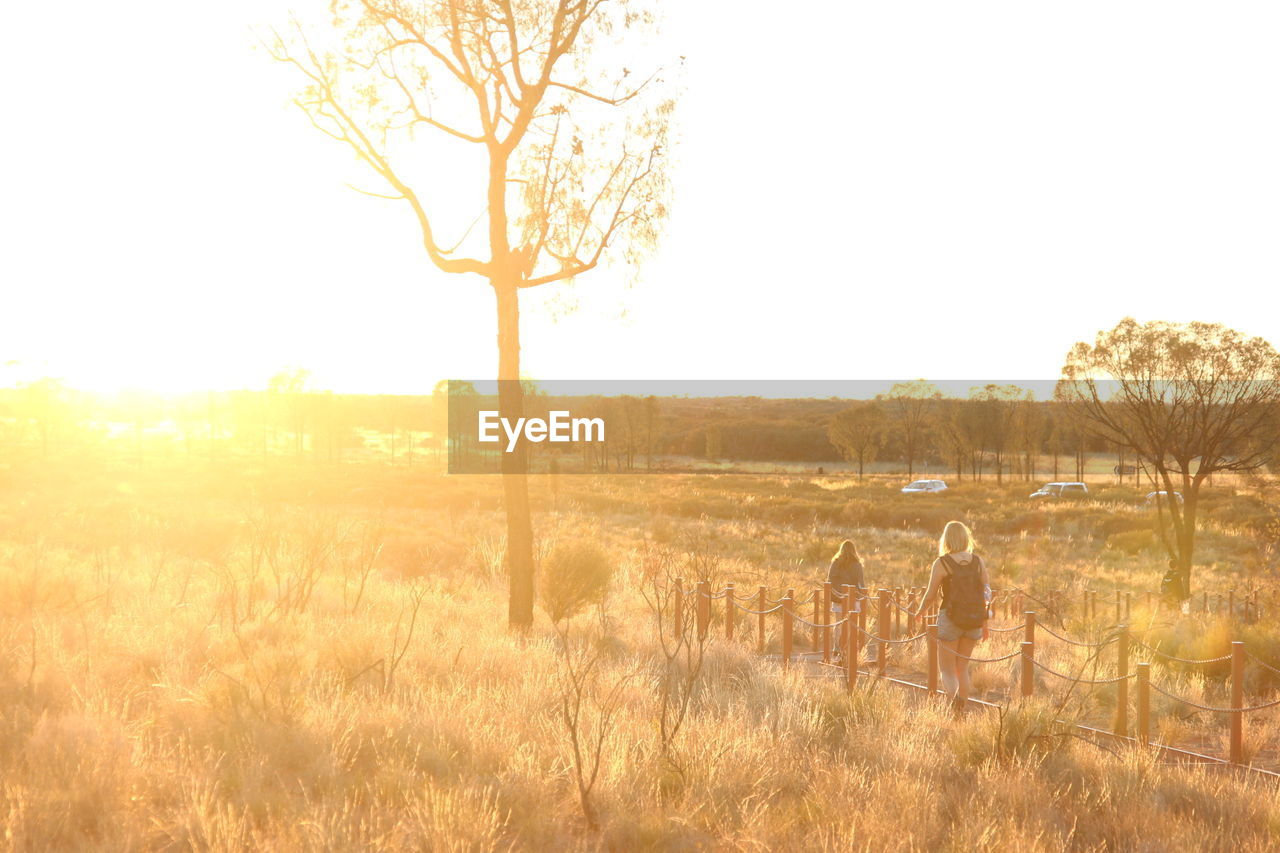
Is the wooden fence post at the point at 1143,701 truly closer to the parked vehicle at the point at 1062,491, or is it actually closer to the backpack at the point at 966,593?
the backpack at the point at 966,593

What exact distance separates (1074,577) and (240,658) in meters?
26.4

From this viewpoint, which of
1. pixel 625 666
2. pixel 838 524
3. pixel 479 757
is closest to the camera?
pixel 479 757

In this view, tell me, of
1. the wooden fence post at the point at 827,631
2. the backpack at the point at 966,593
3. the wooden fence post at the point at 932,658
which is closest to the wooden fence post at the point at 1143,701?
the backpack at the point at 966,593

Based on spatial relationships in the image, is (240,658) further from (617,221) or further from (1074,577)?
(1074,577)

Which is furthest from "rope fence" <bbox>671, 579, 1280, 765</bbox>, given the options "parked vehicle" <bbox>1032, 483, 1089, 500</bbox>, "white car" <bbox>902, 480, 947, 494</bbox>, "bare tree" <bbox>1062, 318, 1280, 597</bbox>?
"white car" <bbox>902, 480, 947, 494</bbox>

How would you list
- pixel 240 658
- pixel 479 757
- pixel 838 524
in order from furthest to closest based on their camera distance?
pixel 838 524, pixel 240 658, pixel 479 757

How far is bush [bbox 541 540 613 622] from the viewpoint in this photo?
14711 millimetres

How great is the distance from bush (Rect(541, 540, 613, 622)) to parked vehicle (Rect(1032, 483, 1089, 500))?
51863mm

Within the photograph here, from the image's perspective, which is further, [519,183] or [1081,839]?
[519,183]

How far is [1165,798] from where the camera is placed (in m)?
6.43

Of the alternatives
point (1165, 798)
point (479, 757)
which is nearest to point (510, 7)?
point (479, 757)

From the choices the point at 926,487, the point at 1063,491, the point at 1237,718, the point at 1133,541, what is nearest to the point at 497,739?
the point at 1237,718

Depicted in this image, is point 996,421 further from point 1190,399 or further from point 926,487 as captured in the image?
point 1190,399

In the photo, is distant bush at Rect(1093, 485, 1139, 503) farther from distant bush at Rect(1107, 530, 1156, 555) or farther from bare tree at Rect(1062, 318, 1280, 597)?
bare tree at Rect(1062, 318, 1280, 597)
